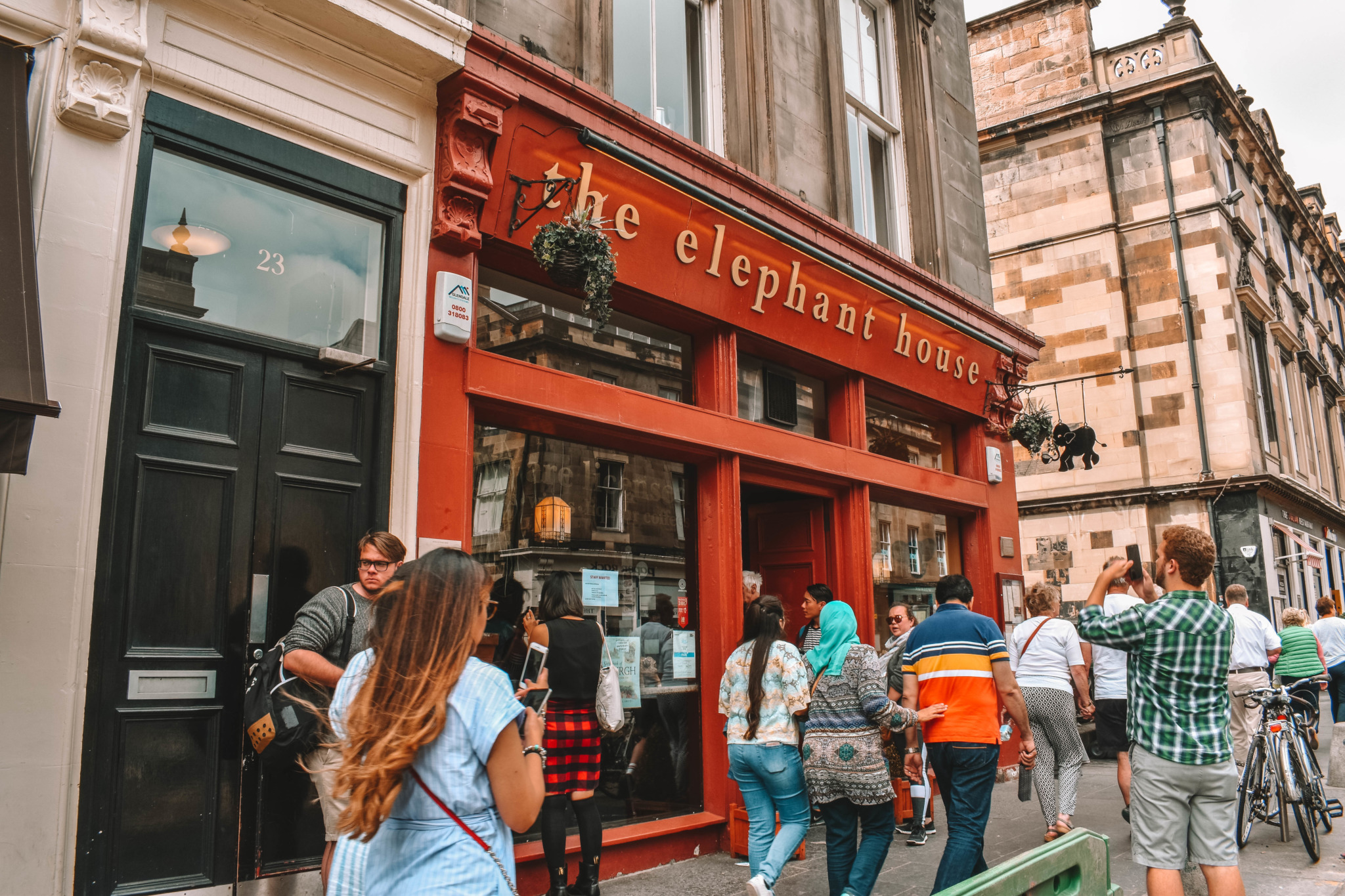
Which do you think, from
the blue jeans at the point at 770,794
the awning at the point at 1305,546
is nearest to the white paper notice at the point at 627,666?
the blue jeans at the point at 770,794

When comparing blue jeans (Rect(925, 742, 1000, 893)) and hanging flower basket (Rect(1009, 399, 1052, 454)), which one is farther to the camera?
hanging flower basket (Rect(1009, 399, 1052, 454))

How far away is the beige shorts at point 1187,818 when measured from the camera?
171 inches

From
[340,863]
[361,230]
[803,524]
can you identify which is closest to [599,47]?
[361,230]

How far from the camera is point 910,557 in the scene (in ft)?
35.4

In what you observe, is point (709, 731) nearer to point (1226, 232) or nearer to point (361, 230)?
point (361, 230)

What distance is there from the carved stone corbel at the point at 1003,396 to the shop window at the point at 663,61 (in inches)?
212

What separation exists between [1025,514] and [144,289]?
22.7m

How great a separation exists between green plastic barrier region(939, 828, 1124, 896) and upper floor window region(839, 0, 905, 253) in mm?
8327

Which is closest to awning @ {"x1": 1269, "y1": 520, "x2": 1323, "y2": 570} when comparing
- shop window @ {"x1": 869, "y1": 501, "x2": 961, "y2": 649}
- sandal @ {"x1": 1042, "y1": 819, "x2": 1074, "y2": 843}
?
shop window @ {"x1": 869, "y1": 501, "x2": 961, "y2": 649}

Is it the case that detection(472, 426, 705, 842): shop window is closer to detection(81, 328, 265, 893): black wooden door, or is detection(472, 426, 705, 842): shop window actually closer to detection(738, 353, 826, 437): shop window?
detection(738, 353, 826, 437): shop window

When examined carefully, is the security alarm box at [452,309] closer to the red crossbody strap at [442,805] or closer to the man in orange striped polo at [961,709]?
the man in orange striped polo at [961,709]

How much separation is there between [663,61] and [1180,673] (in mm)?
6709

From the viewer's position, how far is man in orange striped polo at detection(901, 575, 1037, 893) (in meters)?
5.32

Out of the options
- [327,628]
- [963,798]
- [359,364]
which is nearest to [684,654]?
[963,798]
